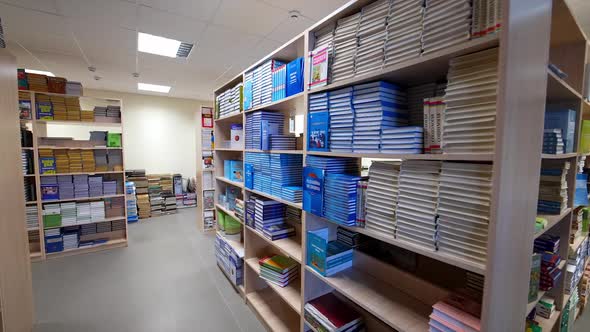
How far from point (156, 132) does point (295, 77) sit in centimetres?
620

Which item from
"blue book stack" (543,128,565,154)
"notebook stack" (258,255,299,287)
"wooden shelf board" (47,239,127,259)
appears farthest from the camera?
"wooden shelf board" (47,239,127,259)

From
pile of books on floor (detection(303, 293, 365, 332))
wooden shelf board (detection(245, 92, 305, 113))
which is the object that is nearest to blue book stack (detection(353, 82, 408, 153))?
wooden shelf board (detection(245, 92, 305, 113))

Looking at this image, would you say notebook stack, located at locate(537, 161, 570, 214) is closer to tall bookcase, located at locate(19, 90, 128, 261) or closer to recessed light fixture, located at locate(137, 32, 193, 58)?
recessed light fixture, located at locate(137, 32, 193, 58)

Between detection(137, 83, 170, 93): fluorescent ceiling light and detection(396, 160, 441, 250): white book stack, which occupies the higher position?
detection(137, 83, 170, 93): fluorescent ceiling light

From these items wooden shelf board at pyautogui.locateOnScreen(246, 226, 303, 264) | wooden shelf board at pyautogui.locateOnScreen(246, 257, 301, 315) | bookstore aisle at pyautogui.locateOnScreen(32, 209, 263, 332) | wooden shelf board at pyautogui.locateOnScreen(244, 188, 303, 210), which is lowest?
bookstore aisle at pyautogui.locateOnScreen(32, 209, 263, 332)

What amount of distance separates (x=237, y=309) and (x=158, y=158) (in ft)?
18.2

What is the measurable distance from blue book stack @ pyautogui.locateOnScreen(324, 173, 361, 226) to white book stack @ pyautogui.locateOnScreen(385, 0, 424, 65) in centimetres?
60

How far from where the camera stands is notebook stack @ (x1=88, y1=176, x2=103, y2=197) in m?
3.71

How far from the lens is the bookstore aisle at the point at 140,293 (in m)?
2.17

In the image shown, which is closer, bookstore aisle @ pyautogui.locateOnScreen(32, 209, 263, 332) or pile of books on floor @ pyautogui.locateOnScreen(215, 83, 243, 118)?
bookstore aisle @ pyautogui.locateOnScreen(32, 209, 263, 332)

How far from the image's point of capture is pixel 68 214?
3578 mm

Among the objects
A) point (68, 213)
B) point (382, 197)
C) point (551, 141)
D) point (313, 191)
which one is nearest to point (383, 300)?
point (382, 197)

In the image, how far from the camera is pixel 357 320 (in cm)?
147

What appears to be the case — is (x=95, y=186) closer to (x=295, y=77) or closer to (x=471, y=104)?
(x=295, y=77)
